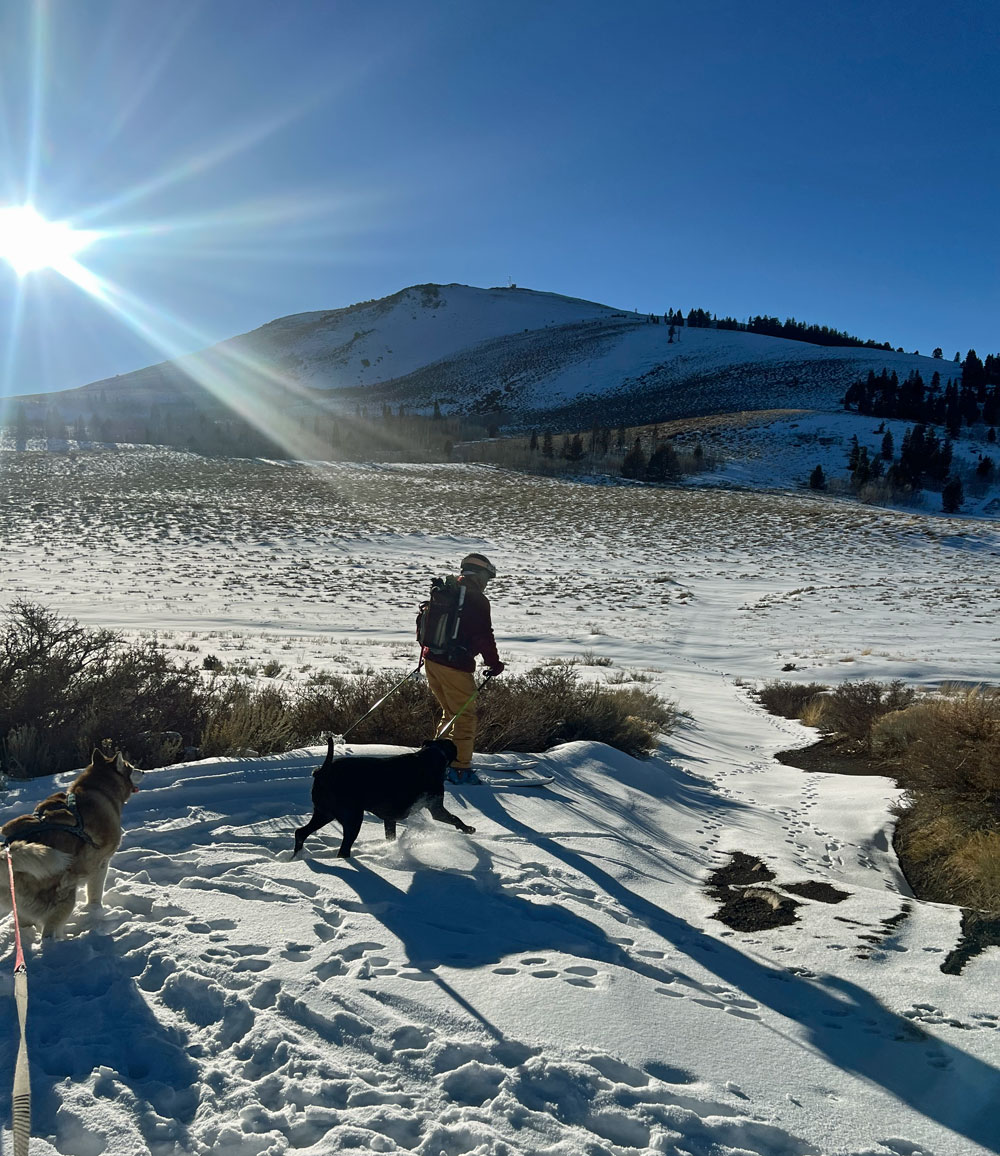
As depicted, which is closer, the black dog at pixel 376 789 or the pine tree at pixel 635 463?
the black dog at pixel 376 789

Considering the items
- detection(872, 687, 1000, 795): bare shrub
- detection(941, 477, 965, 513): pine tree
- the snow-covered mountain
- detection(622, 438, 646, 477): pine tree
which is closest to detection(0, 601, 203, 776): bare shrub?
detection(872, 687, 1000, 795): bare shrub

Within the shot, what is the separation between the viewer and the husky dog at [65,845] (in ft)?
9.91

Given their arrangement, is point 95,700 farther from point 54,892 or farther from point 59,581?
point 59,581

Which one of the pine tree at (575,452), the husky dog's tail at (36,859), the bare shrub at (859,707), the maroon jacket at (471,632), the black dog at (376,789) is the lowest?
the bare shrub at (859,707)

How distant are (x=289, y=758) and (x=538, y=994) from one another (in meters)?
3.56

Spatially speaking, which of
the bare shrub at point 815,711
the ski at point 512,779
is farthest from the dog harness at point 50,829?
the bare shrub at point 815,711

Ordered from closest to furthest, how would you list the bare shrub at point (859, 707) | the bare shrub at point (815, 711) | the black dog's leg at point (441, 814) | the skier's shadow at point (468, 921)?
the skier's shadow at point (468, 921) → the black dog's leg at point (441, 814) → the bare shrub at point (859, 707) → the bare shrub at point (815, 711)

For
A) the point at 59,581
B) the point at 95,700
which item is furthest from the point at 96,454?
the point at 95,700

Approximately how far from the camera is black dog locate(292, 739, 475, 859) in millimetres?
4434

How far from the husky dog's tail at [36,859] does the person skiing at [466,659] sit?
315 centimetres

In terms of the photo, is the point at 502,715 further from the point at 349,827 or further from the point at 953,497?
the point at 953,497

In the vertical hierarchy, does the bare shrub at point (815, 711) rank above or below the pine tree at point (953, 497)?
below

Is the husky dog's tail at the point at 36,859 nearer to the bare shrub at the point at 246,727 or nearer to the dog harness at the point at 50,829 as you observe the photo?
the dog harness at the point at 50,829

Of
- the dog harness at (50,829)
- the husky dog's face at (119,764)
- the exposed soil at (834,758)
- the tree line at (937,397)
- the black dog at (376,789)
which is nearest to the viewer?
the dog harness at (50,829)
